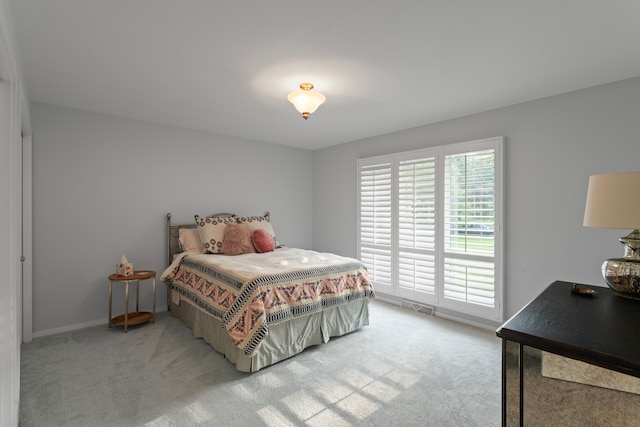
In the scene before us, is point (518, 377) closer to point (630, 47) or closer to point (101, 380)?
point (630, 47)

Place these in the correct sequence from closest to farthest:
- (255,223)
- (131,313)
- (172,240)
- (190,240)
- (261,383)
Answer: (261,383), (131,313), (190,240), (172,240), (255,223)

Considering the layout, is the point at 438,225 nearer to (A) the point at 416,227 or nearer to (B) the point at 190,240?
(A) the point at 416,227

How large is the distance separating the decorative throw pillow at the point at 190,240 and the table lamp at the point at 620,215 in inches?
144

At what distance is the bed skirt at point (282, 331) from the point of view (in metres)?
2.59

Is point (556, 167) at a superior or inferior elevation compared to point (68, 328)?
superior

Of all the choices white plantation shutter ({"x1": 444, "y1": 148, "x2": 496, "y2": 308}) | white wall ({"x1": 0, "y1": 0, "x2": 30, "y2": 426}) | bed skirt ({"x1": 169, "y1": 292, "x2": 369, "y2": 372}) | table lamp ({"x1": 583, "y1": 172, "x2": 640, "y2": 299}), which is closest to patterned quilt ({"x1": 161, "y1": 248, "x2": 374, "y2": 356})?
bed skirt ({"x1": 169, "y1": 292, "x2": 369, "y2": 372})

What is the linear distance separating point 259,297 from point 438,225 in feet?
7.68

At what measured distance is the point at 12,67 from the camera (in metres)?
1.58

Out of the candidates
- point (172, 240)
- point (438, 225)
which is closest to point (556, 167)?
point (438, 225)

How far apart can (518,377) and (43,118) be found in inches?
172

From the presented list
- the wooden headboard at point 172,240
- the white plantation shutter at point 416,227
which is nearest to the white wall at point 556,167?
the white plantation shutter at point 416,227

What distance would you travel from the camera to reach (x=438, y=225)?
3779mm

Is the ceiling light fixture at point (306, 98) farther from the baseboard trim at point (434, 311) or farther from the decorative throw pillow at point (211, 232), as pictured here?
the baseboard trim at point (434, 311)

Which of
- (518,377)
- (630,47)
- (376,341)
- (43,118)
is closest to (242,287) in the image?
(376,341)
